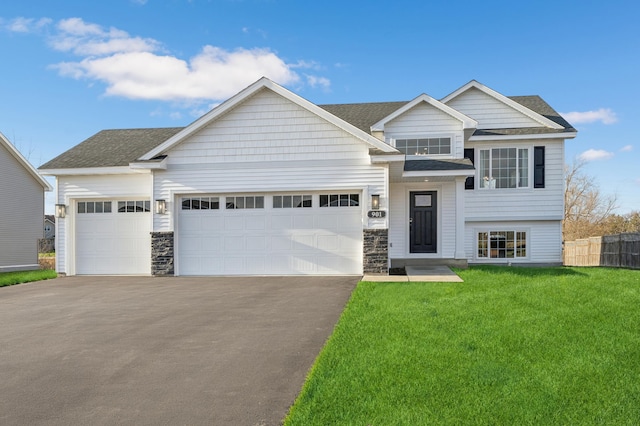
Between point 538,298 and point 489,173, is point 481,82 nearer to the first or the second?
point 489,173

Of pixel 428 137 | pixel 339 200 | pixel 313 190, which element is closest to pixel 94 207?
pixel 313 190

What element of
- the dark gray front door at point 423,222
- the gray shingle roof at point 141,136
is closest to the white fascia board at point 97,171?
the gray shingle roof at point 141,136

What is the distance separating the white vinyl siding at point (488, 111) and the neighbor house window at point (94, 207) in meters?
12.6

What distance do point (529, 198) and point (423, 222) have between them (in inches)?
167

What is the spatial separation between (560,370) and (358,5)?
1293 centimetres

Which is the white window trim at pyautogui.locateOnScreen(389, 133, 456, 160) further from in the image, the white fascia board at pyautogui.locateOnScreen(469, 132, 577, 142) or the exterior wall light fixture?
the exterior wall light fixture

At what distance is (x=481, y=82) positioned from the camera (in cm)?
1562

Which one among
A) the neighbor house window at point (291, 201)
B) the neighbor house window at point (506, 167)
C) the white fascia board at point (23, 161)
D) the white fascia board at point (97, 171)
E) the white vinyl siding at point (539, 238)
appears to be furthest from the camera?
the white fascia board at point (23, 161)

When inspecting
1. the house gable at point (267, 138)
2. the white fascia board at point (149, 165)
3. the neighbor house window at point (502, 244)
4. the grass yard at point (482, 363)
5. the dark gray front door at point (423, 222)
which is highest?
the house gable at point (267, 138)

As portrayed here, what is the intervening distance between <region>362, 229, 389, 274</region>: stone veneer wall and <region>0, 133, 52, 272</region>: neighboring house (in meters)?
18.1

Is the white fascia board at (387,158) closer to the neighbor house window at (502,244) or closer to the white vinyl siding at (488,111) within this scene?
the white vinyl siding at (488,111)

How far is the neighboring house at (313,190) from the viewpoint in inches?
483

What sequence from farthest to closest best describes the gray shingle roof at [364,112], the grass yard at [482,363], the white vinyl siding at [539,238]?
1. the gray shingle roof at [364,112]
2. the white vinyl siding at [539,238]
3. the grass yard at [482,363]

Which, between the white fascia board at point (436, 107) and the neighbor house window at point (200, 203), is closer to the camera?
the neighbor house window at point (200, 203)
